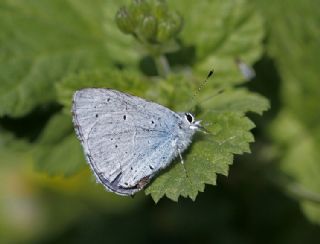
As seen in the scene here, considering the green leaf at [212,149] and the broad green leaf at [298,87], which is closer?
the green leaf at [212,149]

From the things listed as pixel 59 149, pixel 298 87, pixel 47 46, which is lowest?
Answer: pixel 59 149

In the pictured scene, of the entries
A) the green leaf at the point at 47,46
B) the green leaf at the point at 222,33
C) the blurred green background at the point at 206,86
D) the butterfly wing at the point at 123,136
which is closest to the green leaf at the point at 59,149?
the blurred green background at the point at 206,86

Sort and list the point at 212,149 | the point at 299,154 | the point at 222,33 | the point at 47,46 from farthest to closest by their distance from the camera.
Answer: the point at 299,154 < the point at 47,46 < the point at 222,33 < the point at 212,149

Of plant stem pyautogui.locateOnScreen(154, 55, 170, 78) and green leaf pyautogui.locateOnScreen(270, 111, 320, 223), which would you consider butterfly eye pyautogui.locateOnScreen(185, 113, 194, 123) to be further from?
green leaf pyautogui.locateOnScreen(270, 111, 320, 223)

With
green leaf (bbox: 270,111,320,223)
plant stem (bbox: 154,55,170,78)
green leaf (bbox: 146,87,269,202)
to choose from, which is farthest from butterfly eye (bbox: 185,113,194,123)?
green leaf (bbox: 270,111,320,223)

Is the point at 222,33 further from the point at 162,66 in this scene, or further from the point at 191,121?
the point at 191,121

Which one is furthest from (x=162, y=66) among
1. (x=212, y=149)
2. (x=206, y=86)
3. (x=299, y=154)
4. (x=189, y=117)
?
(x=299, y=154)

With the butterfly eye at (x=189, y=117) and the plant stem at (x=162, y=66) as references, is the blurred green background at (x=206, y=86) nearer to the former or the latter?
the plant stem at (x=162, y=66)
